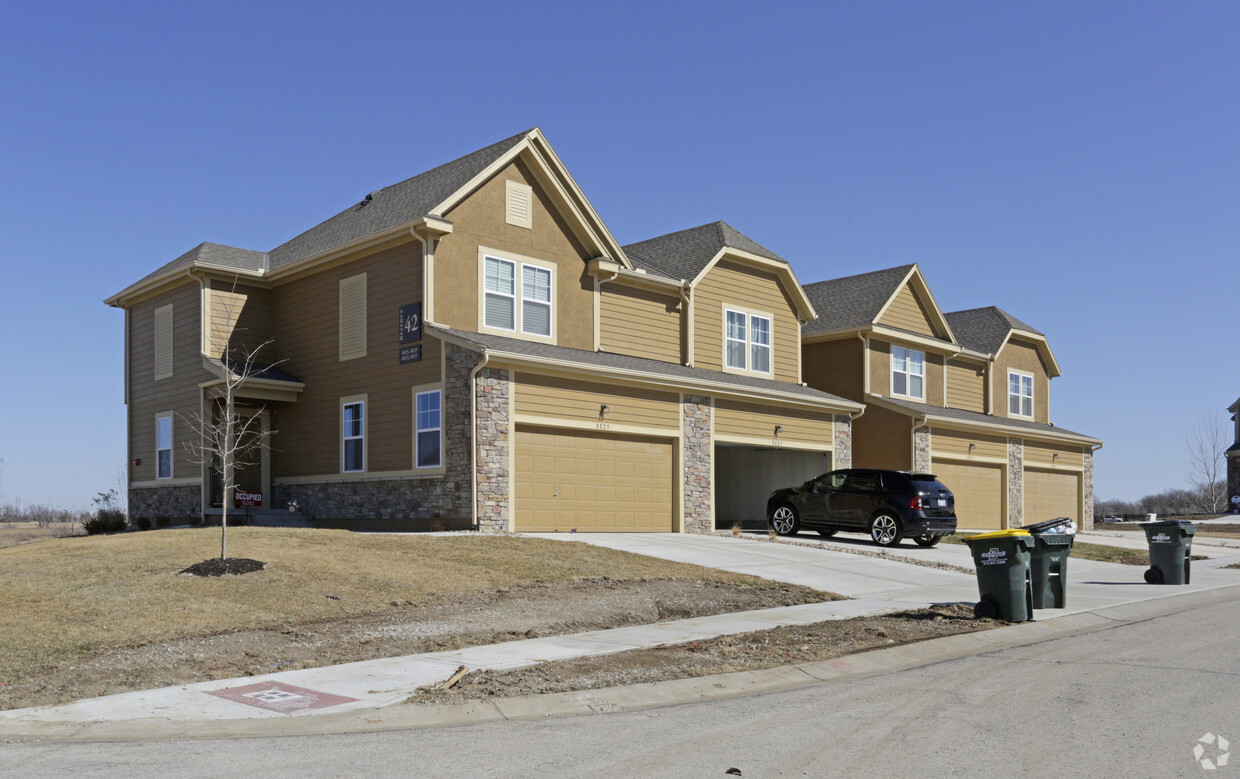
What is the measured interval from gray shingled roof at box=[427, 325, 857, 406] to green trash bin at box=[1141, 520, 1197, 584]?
10.1m

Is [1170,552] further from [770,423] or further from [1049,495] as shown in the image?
[1049,495]

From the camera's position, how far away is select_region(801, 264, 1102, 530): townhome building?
109 ft

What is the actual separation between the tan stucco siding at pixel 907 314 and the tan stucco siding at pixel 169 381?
19.7 m

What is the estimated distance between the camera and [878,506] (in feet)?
78.5

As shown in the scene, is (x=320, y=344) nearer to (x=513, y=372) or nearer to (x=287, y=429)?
(x=287, y=429)

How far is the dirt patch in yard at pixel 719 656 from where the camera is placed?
364 inches

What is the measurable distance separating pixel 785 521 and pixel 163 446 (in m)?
15.6

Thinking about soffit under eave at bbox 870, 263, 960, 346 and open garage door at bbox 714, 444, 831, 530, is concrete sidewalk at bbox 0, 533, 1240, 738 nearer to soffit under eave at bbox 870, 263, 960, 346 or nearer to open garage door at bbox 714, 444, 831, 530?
open garage door at bbox 714, 444, 831, 530

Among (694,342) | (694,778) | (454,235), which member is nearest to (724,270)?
(694,342)

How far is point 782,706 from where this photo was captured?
8656mm

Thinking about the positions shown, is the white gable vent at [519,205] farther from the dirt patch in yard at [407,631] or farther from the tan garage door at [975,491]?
the tan garage door at [975,491]

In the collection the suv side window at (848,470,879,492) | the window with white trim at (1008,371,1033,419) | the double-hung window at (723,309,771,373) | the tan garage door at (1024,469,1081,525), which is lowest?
the tan garage door at (1024,469,1081,525)

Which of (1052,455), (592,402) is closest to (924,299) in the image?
(1052,455)

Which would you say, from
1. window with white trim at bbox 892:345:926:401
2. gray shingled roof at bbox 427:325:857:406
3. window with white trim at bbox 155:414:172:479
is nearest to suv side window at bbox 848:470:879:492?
gray shingled roof at bbox 427:325:857:406
